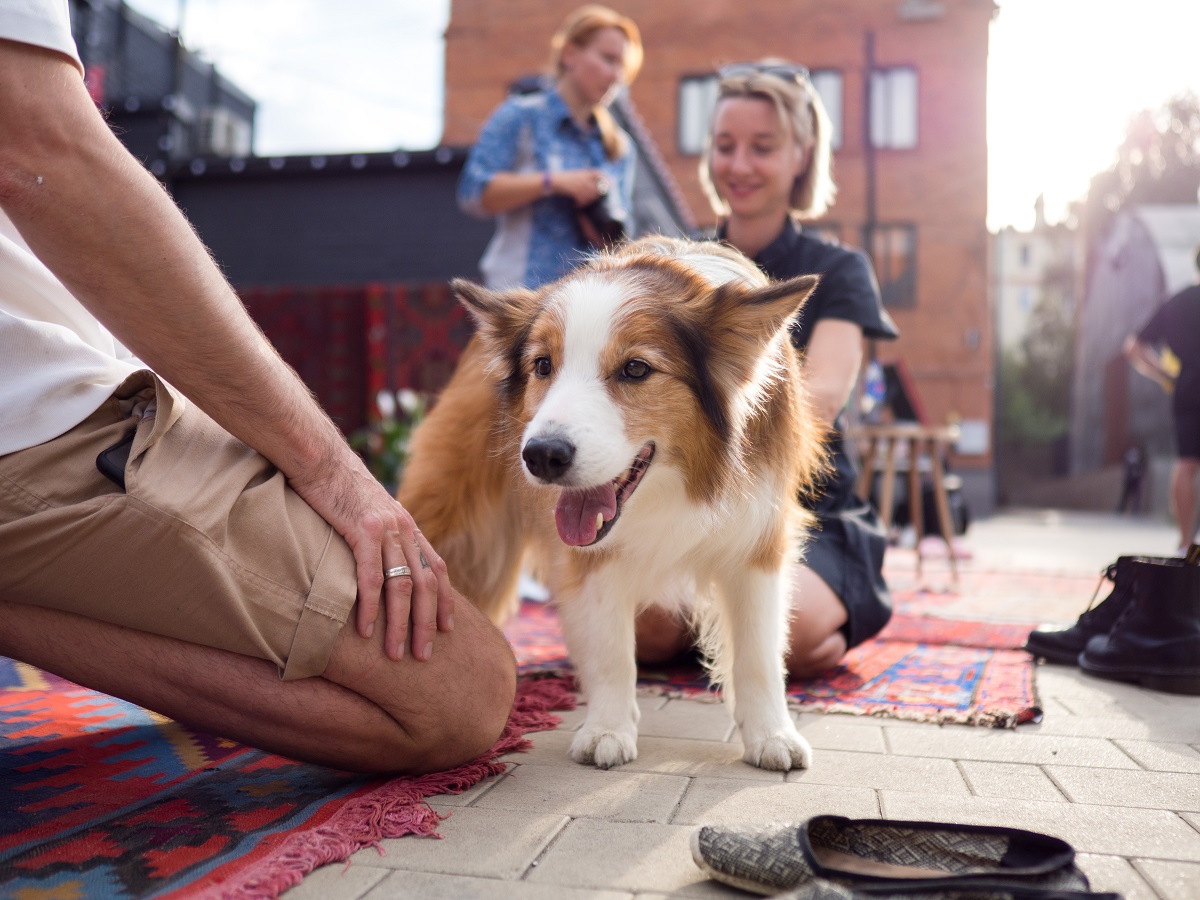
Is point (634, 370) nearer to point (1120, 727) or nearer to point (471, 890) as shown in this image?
point (471, 890)

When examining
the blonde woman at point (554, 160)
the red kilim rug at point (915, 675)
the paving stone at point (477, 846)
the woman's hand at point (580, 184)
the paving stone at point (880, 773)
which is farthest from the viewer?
the blonde woman at point (554, 160)

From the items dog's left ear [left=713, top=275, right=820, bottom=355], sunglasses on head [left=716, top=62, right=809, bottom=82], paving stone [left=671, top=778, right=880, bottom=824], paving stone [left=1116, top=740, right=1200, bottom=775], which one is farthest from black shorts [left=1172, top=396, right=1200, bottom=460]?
paving stone [left=671, top=778, right=880, bottom=824]

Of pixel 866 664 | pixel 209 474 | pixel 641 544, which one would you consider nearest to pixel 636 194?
pixel 866 664

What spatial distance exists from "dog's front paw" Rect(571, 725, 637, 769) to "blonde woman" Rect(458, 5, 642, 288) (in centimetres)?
242

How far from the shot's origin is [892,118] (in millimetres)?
18891

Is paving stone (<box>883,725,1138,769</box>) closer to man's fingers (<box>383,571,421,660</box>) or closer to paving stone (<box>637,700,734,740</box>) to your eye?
paving stone (<box>637,700,734,740</box>)

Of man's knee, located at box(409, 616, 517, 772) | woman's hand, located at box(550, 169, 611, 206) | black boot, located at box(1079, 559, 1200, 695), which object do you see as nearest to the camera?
man's knee, located at box(409, 616, 517, 772)

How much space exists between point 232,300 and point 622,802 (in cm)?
120

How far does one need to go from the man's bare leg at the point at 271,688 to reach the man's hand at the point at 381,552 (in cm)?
5

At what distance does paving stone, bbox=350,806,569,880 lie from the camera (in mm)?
1518

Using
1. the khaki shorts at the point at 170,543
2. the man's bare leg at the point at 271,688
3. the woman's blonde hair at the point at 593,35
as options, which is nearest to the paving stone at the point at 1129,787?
the man's bare leg at the point at 271,688

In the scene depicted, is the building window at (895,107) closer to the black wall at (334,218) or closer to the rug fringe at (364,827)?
the black wall at (334,218)

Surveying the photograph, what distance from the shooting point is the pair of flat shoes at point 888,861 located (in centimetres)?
130

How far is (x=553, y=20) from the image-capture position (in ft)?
63.1
